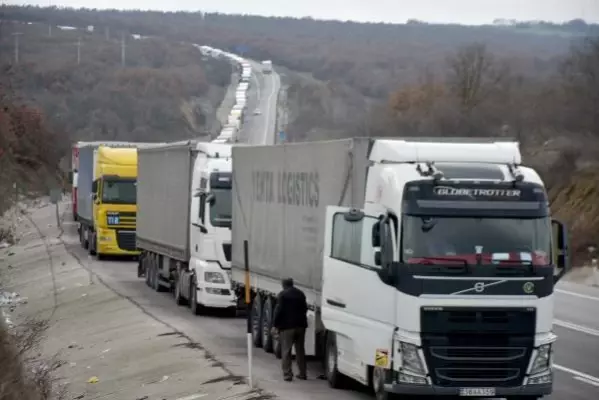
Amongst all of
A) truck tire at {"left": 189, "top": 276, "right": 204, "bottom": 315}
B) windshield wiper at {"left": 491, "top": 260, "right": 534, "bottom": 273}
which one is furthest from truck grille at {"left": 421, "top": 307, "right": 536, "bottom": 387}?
truck tire at {"left": 189, "top": 276, "right": 204, "bottom": 315}

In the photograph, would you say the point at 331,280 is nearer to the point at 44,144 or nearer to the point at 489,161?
the point at 489,161

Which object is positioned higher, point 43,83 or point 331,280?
point 43,83

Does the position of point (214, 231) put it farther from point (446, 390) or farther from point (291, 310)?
point (446, 390)

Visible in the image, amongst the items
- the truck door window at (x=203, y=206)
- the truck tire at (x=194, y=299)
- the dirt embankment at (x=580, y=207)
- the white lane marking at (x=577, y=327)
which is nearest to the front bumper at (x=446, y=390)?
the white lane marking at (x=577, y=327)

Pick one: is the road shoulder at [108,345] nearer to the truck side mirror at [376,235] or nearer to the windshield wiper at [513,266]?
the truck side mirror at [376,235]

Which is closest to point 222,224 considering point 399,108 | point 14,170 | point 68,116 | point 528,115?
point 528,115

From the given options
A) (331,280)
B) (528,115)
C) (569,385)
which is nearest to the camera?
(331,280)

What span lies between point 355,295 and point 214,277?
36.4 feet

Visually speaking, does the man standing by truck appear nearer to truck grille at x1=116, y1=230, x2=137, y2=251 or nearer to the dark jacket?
the dark jacket

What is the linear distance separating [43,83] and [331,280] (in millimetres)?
118127

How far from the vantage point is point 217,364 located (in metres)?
20.2

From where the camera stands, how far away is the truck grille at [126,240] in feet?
142

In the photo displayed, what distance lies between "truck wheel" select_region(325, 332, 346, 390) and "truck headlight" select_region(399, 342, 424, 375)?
99.2 inches

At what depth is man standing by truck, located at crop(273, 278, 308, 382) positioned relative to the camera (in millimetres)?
17844
